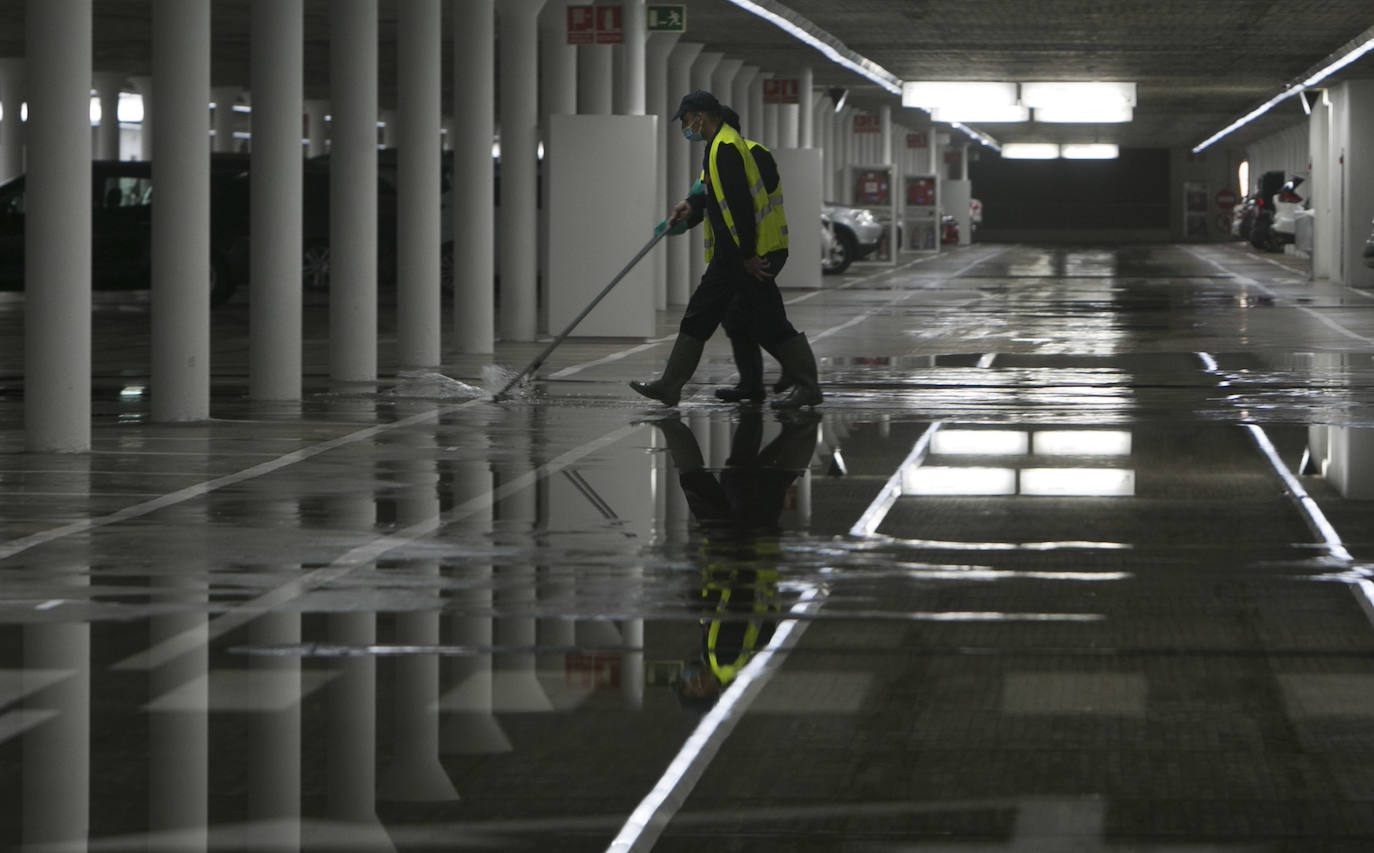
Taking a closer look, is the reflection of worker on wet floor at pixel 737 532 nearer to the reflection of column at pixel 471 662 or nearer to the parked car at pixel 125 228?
the reflection of column at pixel 471 662

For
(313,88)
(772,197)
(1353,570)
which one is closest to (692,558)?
(1353,570)

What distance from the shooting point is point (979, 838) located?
4.54m

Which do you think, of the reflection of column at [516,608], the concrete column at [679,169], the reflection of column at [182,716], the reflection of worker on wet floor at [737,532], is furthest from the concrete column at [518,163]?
the reflection of column at [182,716]

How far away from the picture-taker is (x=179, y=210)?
1377 cm

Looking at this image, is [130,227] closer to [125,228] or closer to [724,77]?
[125,228]

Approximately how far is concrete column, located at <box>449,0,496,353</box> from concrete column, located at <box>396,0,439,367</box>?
1.51 m

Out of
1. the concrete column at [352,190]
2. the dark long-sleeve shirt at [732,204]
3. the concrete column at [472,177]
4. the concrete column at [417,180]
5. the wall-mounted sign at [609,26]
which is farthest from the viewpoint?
the wall-mounted sign at [609,26]

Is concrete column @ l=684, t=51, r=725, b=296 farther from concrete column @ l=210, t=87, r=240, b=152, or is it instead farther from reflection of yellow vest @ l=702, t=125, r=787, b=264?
reflection of yellow vest @ l=702, t=125, r=787, b=264

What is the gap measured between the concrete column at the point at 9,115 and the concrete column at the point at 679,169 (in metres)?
14.2

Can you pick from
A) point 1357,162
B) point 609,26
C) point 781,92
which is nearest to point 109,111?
point 781,92

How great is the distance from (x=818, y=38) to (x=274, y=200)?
18346 millimetres

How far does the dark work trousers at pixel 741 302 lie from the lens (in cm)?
1430

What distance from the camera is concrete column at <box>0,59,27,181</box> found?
41.8 meters

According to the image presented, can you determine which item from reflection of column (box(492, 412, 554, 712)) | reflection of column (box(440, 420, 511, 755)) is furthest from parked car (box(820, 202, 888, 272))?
reflection of column (box(440, 420, 511, 755))
